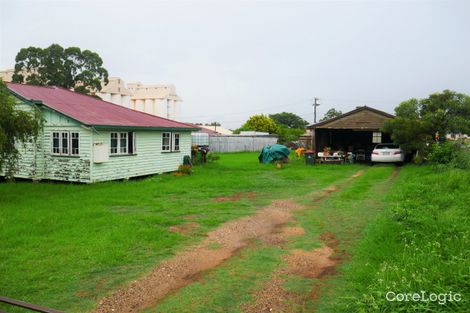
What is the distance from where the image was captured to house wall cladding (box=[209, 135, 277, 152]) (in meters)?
40.3

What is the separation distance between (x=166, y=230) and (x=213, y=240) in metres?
1.22

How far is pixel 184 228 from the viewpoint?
8.78m

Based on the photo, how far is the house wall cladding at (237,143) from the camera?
1586 inches

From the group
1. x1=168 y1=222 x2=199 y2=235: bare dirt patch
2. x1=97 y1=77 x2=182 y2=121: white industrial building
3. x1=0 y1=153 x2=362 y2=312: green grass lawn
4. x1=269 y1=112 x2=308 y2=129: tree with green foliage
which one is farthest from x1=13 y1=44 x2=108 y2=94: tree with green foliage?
x1=269 y1=112 x2=308 y2=129: tree with green foliage

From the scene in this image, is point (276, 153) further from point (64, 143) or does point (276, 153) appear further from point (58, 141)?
point (58, 141)

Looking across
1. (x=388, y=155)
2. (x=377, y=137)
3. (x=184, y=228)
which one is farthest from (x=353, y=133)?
(x=184, y=228)

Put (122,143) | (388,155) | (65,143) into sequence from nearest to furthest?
(65,143)
(122,143)
(388,155)

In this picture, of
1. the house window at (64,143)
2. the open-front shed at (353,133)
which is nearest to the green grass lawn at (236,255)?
the house window at (64,143)

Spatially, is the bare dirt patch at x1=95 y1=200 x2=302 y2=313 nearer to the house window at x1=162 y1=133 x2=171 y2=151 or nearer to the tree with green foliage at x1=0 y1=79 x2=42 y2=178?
the tree with green foliage at x1=0 y1=79 x2=42 y2=178

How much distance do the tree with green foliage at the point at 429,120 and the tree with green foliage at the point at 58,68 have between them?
3225 cm

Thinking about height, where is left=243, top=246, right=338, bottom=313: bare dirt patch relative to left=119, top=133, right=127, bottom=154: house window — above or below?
below

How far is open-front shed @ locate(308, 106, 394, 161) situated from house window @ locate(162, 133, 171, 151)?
10018mm

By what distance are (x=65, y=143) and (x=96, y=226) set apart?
29.0ft

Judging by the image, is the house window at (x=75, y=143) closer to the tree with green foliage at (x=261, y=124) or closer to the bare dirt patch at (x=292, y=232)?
the bare dirt patch at (x=292, y=232)
